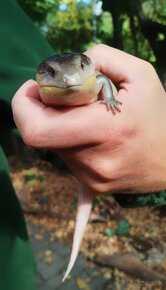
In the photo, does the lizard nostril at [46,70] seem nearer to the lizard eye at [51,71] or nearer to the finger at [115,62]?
the lizard eye at [51,71]

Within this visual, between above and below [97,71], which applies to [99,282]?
below

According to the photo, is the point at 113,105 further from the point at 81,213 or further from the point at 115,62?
the point at 81,213

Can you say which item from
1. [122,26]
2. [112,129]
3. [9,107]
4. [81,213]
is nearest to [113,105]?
[112,129]

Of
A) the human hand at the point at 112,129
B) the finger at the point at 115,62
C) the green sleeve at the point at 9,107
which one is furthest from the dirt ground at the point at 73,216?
the finger at the point at 115,62

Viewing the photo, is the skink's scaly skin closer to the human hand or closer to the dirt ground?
the human hand

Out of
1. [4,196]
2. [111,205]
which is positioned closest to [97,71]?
[4,196]

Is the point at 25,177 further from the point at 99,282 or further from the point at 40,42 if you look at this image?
the point at 40,42
